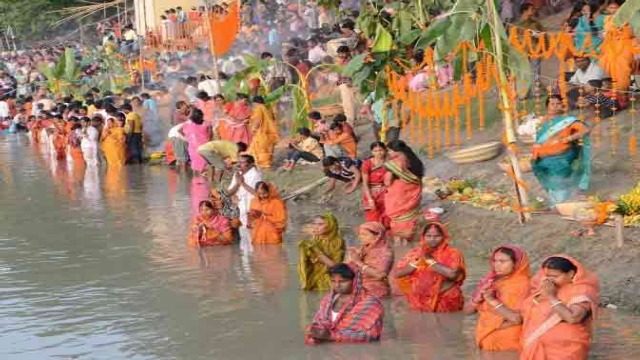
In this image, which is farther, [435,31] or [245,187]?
[245,187]

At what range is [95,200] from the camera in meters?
17.8

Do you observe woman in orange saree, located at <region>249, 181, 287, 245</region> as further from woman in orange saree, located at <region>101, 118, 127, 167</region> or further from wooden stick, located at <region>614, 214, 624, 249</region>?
woman in orange saree, located at <region>101, 118, 127, 167</region>

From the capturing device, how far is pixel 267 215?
13039 millimetres

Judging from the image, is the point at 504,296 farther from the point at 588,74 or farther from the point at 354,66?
the point at 588,74

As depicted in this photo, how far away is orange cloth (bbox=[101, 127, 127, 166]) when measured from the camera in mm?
22562

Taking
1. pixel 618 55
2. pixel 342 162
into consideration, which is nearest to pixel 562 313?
pixel 618 55

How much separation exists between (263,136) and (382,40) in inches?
173

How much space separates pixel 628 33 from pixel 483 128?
2.72 m

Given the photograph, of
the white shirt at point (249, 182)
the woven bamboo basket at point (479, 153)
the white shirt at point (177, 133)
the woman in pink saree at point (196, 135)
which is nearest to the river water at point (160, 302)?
the white shirt at point (249, 182)

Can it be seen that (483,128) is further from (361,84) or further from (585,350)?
(585,350)

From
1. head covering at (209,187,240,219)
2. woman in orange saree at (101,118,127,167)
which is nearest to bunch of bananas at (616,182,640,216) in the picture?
head covering at (209,187,240,219)

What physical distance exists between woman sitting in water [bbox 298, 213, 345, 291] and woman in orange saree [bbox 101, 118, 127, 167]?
12.6 meters

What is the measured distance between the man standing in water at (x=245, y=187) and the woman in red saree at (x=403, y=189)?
5.19ft

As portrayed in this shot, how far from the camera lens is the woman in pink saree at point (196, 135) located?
19875 mm
